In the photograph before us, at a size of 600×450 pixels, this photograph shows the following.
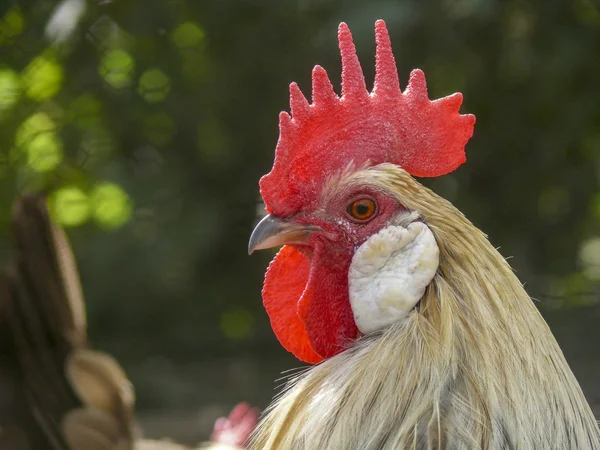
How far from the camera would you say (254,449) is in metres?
2.11

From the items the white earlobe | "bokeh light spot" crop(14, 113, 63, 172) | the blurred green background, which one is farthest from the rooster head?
"bokeh light spot" crop(14, 113, 63, 172)

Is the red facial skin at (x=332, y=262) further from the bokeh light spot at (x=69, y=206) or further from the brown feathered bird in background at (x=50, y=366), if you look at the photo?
the bokeh light spot at (x=69, y=206)

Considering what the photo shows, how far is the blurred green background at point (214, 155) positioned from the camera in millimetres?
4887

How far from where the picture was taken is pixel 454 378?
5.95 ft

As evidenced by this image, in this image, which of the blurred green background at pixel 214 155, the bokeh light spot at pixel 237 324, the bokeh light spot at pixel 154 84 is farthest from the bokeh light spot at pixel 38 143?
the bokeh light spot at pixel 237 324

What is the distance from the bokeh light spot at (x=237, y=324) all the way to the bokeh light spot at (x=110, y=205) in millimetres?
893

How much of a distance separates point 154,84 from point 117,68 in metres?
0.23

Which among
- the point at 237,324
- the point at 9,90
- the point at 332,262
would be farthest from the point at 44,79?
the point at 332,262

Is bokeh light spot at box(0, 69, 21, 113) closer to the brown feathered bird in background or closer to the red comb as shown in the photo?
the brown feathered bird in background

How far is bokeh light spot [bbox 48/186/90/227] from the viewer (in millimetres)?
5199

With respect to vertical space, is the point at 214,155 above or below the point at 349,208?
above

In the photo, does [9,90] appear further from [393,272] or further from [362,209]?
[393,272]

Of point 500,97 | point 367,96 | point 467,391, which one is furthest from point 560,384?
point 500,97

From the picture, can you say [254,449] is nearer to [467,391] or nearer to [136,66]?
[467,391]
